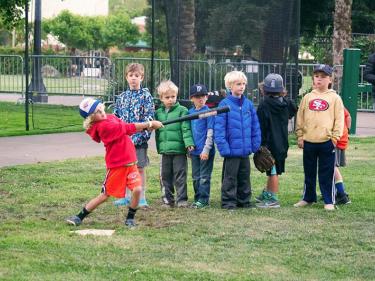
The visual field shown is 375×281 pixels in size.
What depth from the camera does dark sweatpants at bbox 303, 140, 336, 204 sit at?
10258mm

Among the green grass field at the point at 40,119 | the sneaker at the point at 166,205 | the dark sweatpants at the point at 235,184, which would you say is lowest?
the green grass field at the point at 40,119

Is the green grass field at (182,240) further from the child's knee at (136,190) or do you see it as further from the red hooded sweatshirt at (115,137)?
the red hooded sweatshirt at (115,137)

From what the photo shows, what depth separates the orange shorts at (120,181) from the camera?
9047mm

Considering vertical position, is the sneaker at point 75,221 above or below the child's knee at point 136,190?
below

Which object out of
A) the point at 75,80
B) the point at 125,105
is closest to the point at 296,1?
the point at 125,105

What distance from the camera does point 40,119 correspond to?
20.8 metres

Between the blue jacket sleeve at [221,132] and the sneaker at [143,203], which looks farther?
the sneaker at [143,203]

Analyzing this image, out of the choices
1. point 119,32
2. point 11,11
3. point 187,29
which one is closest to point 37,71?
point 11,11

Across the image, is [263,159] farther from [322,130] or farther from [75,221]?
[75,221]

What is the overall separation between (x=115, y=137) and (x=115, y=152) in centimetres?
16

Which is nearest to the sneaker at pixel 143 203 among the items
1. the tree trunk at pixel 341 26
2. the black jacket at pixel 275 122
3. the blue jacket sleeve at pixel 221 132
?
the blue jacket sleeve at pixel 221 132

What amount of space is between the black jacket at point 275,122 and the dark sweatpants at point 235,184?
0.37m

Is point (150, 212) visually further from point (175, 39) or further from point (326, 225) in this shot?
point (175, 39)

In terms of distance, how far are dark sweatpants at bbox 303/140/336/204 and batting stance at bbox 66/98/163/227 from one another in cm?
202
